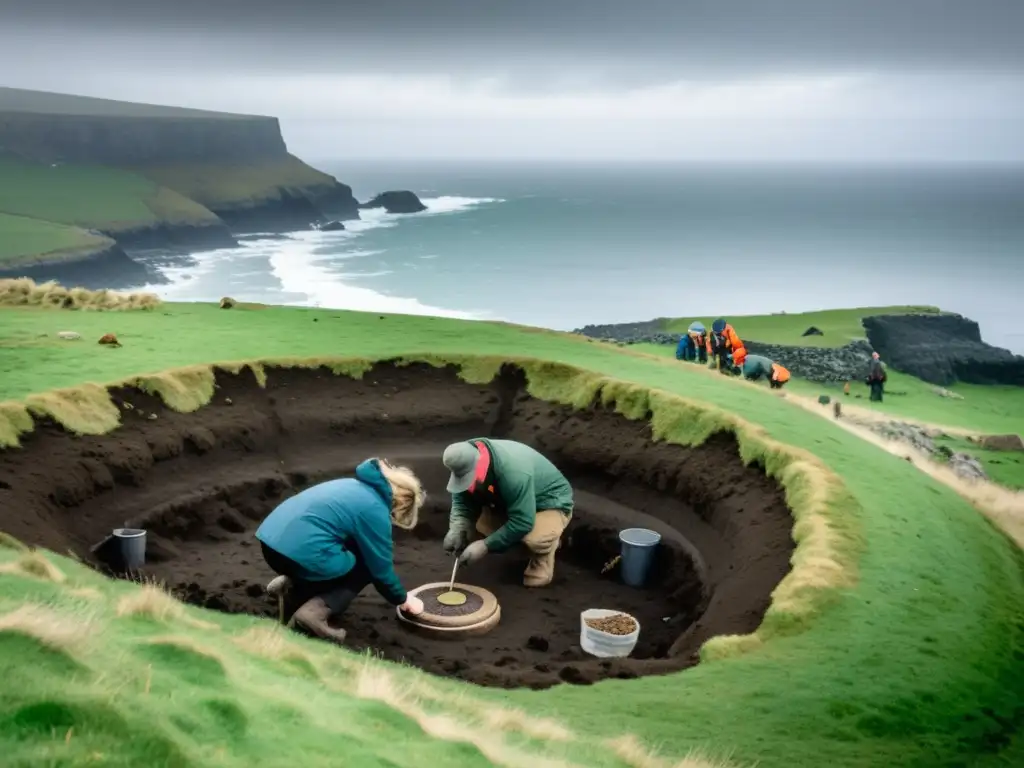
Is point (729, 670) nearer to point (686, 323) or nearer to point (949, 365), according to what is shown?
point (949, 365)

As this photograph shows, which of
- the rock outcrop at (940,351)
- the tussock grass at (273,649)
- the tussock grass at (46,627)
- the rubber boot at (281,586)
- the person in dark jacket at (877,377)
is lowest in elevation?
the rubber boot at (281,586)

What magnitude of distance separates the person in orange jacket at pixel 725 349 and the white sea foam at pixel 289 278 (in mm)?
57165

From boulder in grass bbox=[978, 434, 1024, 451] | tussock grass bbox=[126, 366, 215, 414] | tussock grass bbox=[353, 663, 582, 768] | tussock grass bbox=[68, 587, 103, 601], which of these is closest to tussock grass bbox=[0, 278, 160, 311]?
tussock grass bbox=[126, 366, 215, 414]

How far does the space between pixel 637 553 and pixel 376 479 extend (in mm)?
5601

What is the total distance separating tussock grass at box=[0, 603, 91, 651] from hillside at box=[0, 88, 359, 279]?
89.6 m

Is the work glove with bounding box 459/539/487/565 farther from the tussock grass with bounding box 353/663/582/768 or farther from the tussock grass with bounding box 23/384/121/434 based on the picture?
the tussock grass with bounding box 23/384/121/434

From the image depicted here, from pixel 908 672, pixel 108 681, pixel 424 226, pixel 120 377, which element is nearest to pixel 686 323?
pixel 120 377

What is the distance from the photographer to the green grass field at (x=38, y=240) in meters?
78.9

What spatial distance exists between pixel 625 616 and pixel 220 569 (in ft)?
21.0

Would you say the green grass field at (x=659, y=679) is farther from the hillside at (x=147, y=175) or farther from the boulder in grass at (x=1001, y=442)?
the hillside at (x=147, y=175)

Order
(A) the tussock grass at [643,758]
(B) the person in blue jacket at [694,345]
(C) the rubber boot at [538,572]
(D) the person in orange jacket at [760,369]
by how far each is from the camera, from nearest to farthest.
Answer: (A) the tussock grass at [643,758] < (C) the rubber boot at [538,572] < (D) the person in orange jacket at [760,369] < (B) the person in blue jacket at [694,345]

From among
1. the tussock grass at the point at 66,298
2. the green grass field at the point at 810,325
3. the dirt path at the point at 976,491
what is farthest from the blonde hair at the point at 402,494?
the green grass field at the point at 810,325

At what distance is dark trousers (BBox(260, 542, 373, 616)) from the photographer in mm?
10336

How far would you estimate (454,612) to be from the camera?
486 inches
